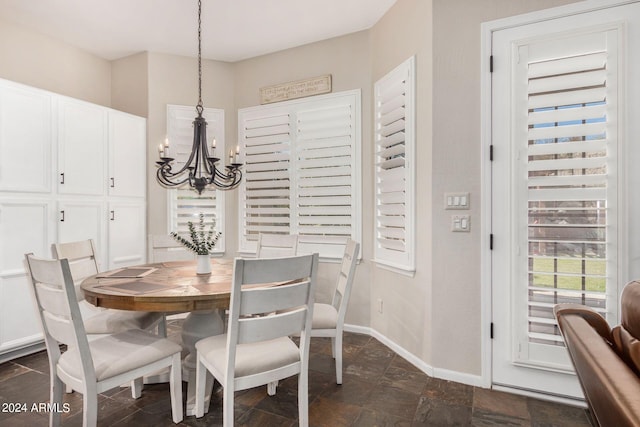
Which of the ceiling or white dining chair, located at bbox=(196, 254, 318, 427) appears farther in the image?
the ceiling

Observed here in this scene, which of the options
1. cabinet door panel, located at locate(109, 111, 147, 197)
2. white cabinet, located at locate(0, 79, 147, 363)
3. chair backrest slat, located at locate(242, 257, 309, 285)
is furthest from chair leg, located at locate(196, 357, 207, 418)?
cabinet door panel, located at locate(109, 111, 147, 197)

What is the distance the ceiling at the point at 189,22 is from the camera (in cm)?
296

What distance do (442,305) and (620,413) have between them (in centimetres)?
193

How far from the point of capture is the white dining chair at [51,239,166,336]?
2279 mm

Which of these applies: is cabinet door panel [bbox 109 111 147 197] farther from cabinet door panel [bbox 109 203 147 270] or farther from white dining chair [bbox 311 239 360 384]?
white dining chair [bbox 311 239 360 384]

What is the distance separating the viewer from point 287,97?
3740mm

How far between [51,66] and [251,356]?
3.76 meters

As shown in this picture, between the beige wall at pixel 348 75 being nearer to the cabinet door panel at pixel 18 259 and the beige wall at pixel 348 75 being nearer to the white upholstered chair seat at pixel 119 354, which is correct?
the white upholstered chair seat at pixel 119 354

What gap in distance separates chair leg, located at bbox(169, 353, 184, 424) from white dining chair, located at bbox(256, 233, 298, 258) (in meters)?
1.36

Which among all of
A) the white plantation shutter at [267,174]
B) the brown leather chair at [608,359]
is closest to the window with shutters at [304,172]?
the white plantation shutter at [267,174]

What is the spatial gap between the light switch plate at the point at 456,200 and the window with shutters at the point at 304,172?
108 cm

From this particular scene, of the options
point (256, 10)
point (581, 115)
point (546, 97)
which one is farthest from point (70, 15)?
point (581, 115)

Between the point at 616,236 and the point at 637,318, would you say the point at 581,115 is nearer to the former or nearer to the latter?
the point at 616,236

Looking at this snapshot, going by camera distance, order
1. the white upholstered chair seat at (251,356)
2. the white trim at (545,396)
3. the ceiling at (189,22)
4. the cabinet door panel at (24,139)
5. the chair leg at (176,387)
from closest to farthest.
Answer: the white upholstered chair seat at (251,356), the chair leg at (176,387), the white trim at (545,396), the cabinet door panel at (24,139), the ceiling at (189,22)
